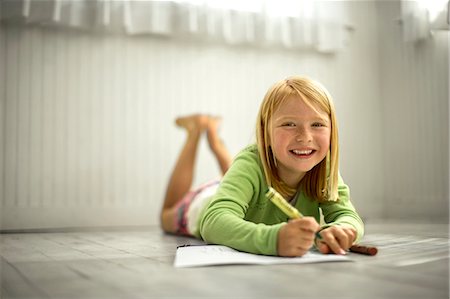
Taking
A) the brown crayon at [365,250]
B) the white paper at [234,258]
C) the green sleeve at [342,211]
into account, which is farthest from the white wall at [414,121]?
the white paper at [234,258]

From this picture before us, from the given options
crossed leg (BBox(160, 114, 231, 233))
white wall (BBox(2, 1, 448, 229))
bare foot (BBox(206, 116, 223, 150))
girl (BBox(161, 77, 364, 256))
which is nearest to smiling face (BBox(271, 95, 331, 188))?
girl (BBox(161, 77, 364, 256))

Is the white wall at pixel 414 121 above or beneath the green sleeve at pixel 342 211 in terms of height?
above

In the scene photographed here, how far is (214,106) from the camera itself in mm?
2293

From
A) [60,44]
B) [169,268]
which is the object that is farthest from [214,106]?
[169,268]

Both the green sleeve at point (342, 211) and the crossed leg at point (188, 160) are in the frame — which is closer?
the green sleeve at point (342, 211)

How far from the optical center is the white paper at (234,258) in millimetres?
789

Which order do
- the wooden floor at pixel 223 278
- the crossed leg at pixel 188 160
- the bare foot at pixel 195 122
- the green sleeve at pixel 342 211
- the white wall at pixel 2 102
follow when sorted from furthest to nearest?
the white wall at pixel 2 102
the bare foot at pixel 195 122
the crossed leg at pixel 188 160
the green sleeve at pixel 342 211
the wooden floor at pixel 223 278

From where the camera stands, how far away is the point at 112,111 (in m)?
2.14

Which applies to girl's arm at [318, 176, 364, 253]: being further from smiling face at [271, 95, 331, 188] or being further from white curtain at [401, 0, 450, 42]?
white curtain at [401, 0, 450, 42]

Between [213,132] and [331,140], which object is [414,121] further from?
[331,140]

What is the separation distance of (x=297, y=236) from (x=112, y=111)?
4.87 ft

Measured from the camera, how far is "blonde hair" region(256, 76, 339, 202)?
968 mm

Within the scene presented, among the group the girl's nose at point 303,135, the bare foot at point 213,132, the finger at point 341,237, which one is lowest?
the finger at point 341,237

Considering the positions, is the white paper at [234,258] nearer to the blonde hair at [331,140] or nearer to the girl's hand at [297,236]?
the girl's hand at [297,236]
